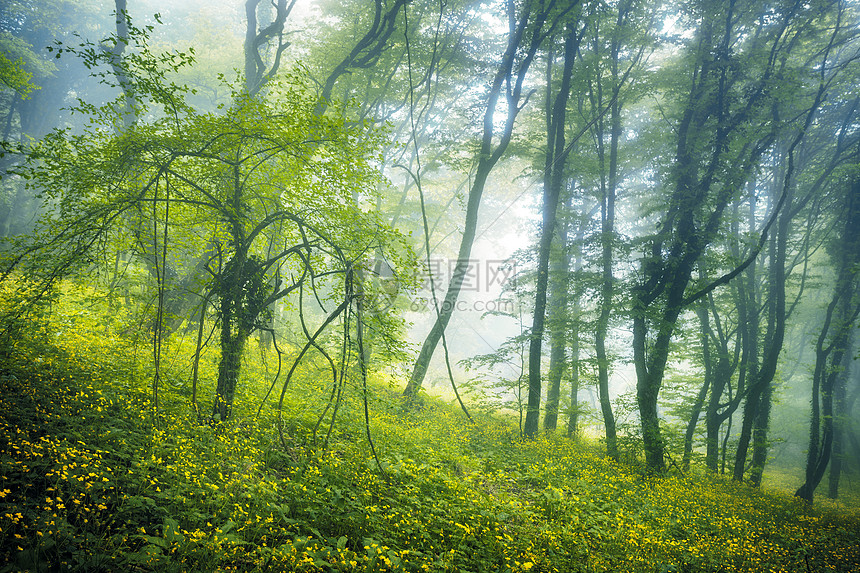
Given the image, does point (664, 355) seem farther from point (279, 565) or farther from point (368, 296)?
point (279, 565)

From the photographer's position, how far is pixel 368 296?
4945 millimetres

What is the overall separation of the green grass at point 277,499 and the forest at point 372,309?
0.04 meters

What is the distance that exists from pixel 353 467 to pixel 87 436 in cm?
293

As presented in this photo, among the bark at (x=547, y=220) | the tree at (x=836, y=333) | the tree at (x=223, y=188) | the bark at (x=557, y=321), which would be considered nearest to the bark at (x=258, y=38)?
the tree at (x=223, y=188)

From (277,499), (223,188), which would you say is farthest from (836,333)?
(223,188)

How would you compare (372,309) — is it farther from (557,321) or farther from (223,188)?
(557,321)

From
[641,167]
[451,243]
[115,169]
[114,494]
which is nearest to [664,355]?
[641,167]

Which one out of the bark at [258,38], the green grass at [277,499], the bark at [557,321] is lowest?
the green grass at [277,499]

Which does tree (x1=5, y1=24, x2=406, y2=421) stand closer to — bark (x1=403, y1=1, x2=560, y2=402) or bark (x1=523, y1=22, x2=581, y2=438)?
bark (x1=403, y1=1, x2=560, y2=402)

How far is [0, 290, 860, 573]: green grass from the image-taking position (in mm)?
2975

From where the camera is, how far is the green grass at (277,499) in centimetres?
297

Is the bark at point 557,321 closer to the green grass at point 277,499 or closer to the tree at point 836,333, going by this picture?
the green grass at point 277,499

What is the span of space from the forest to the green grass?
0.14 ft

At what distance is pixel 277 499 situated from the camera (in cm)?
387
